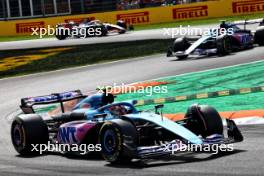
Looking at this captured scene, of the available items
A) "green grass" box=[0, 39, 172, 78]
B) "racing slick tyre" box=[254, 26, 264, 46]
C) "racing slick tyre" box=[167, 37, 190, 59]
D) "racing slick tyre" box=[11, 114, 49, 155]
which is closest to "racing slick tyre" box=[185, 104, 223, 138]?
"racing slick tyre" box=[11, 114, 49, 155]

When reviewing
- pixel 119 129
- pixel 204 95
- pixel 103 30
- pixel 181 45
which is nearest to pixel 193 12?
pixel 103 30

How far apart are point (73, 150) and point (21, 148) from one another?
1.18 m

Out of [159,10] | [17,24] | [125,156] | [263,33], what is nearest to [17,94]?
[263,33]

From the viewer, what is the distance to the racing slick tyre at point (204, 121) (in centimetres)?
1037

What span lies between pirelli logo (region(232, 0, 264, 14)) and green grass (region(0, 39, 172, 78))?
1252 cm

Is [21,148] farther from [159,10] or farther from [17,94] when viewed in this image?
[159,10]

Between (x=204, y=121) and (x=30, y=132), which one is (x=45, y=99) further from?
(x=204, y=121)

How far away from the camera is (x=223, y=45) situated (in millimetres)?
24438

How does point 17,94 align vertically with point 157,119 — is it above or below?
below

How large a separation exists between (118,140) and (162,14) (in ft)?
128

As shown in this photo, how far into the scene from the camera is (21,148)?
1160cm

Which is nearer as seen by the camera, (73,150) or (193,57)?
(73,150)

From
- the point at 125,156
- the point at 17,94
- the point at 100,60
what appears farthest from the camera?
the point at 100,60

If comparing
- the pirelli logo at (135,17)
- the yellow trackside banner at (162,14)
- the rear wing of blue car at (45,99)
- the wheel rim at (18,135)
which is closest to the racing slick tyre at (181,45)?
the rear wing of blue car at (45,99)
